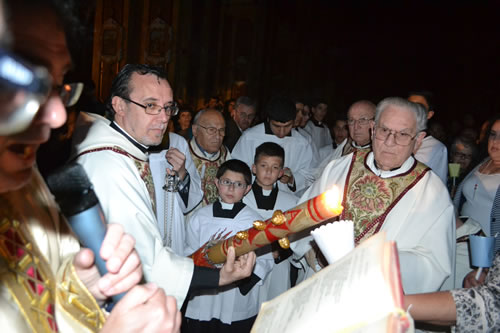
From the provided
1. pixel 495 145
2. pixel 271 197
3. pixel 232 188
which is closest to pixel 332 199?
pixel 232 188

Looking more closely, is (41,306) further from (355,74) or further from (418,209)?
(355,74)

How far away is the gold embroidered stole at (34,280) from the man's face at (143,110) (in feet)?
4.58

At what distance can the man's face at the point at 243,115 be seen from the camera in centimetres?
724

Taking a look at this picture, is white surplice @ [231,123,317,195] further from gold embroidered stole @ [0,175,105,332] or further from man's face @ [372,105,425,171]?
gold embroidered stole @ [0,175,105,332]

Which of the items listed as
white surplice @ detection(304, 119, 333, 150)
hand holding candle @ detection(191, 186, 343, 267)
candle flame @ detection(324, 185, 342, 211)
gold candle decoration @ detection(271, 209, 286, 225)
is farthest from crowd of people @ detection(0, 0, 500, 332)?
white surplice @ detection(304, 119, 333, 150)

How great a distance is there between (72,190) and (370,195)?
229cm

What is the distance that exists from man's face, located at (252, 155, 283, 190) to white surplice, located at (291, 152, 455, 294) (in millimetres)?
1461

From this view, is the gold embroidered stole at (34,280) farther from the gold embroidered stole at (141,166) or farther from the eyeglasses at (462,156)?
the eyeglasses at (462,156)

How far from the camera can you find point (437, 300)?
66.2 inches

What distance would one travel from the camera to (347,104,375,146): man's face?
485cm

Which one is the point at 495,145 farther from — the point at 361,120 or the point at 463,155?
the point at 463,155

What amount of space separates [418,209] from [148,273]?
1662 mm

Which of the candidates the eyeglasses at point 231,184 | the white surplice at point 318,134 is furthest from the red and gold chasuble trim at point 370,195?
the white surplice at point 318,134

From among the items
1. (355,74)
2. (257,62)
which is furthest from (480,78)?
(257,62)
